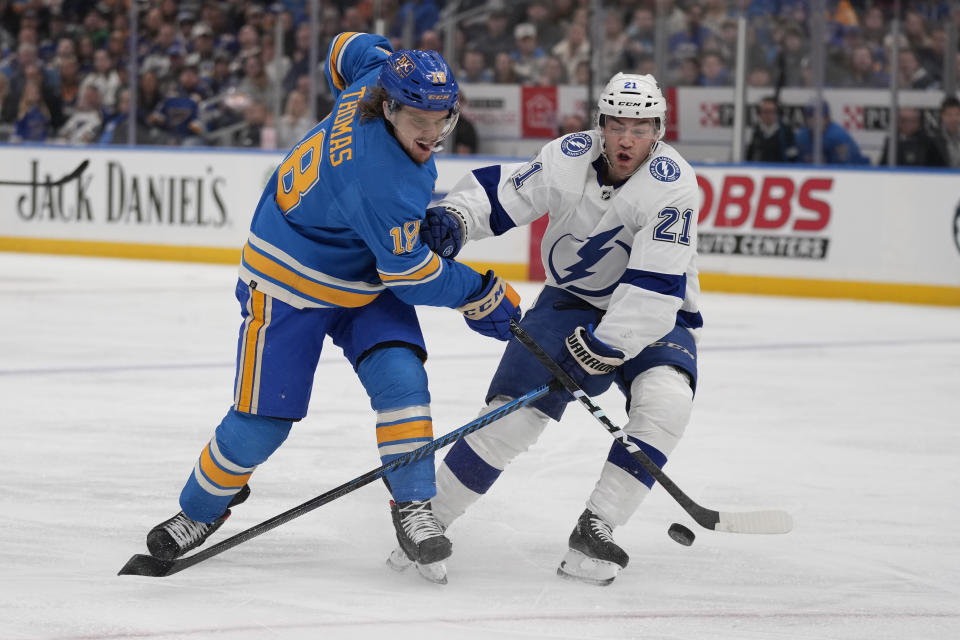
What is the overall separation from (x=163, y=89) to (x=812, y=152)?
16.1 ft

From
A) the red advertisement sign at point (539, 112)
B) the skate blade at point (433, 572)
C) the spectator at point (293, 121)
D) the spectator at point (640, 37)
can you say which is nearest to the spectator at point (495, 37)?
the red advertisement sign at point (539, 112)

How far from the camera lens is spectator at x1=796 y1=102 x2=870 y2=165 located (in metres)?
8.40

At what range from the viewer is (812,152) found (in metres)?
8.45

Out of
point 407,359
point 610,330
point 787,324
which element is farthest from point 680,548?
point 787,324

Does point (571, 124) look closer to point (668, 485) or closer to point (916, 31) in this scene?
point (916, 31)

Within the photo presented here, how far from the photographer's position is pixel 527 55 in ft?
30.7

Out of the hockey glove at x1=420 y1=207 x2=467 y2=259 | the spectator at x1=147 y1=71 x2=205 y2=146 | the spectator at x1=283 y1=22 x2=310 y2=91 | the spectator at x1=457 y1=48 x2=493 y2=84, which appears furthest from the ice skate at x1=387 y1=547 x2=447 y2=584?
the spectator at x1=147 y1=71 x2=205 y2=146

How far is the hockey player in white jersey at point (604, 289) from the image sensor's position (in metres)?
2.76

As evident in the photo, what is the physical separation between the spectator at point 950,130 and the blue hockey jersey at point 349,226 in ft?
19.6

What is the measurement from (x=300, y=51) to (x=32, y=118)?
2420 mm

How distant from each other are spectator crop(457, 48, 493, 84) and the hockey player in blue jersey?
21.9 feet

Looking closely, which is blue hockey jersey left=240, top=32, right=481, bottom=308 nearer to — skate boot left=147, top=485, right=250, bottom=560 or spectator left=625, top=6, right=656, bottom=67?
skate boot left=147, top=485, right=250, bottom=560

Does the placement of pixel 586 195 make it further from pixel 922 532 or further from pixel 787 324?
pixel 787 324

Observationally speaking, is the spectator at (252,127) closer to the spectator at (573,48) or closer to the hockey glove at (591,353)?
the spectator at (573,48)
